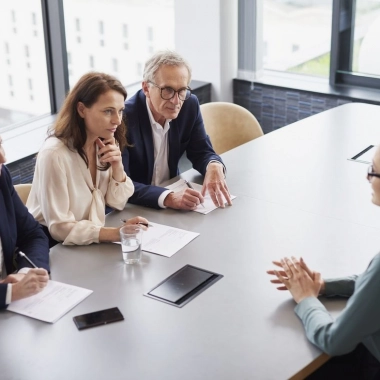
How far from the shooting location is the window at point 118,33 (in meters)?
4.52

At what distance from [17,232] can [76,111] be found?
0.49 meters

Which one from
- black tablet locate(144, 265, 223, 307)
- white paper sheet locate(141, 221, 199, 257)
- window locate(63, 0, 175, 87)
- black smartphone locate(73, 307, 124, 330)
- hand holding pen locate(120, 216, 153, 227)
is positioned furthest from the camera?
window locate(63, 0, 175, 87)

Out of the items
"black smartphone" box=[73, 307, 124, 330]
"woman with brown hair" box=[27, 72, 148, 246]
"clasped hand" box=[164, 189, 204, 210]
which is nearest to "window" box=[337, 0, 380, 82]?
"clasped hand" box=[164, 189, 204, 210]

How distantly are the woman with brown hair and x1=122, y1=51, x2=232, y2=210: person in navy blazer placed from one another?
192mm

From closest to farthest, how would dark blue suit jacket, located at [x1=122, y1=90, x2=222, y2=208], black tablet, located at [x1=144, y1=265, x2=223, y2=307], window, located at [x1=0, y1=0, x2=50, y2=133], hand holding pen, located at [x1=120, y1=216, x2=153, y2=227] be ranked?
black tablet, located at [x1=144, y1=265, x2=223, y2=307], hand holding pen, located at [x1=120, y1=216, x2=153, y2=227], dark blue suit jacket, located at [x1=122, y1=90, x2=222, y2=208], window, located at [x1=0, y1=0, x2=50, y2=133]

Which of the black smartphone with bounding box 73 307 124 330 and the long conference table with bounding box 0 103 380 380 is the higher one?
the black smartphone with bounding box 73 307 124 330

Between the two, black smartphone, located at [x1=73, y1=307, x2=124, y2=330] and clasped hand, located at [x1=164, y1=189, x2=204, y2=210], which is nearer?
black smartphone, located at [x1=73, y1=307, x2=124, y2=330]

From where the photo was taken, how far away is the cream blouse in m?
2.39

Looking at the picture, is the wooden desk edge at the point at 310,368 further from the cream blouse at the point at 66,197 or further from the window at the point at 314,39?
the window at the point at 314,39

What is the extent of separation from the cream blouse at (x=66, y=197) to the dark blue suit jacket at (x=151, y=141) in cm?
30

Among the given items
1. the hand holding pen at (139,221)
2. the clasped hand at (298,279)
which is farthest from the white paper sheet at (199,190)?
the clasped hand at (298,279)

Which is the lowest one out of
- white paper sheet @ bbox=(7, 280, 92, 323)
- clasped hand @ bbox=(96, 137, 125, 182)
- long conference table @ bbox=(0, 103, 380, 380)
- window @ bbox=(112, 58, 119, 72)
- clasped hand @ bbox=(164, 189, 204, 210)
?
long conference table @ bbox=(0, 103, 380, 380)

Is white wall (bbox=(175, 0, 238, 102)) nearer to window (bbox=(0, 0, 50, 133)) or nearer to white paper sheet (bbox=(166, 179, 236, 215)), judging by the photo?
window (bbox=(0, 0, 50, 133))

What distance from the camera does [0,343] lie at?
5.98ft
